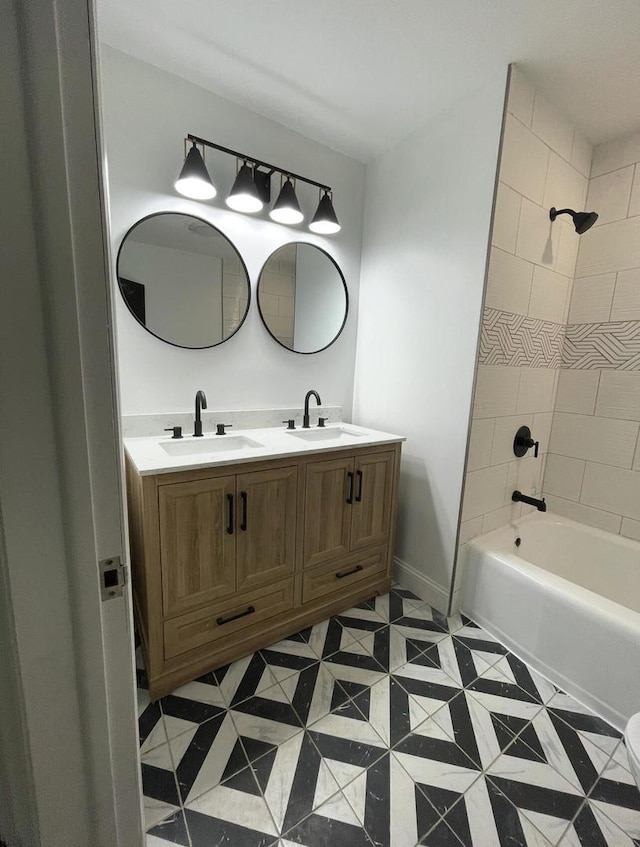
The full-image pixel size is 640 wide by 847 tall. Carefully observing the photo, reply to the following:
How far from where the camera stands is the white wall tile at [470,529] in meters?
1.82

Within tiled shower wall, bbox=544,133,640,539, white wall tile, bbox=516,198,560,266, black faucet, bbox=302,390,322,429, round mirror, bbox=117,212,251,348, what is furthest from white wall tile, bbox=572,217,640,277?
round mirror, bbox=117,212,251,348

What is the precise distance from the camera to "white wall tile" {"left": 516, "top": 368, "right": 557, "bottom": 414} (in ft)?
6.36

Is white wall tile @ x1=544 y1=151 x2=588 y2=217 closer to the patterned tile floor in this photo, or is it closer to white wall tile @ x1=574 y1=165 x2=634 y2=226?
white wall tile @ x1=574 y1=165 x2=634 y2=226

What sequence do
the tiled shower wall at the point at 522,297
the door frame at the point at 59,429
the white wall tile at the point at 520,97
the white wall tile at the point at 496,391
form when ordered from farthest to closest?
the white wall tile at the point at 496,391 → the tiled shower wall at the point at 522,297 → the white wall tile at the point at 520,97 → the door frame at the point at 59,429

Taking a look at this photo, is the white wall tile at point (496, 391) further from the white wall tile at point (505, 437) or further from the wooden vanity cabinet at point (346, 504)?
the wooden vanity cabinet at point (346, 504)

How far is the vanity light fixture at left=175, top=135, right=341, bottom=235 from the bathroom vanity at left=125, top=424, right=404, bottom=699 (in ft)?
3.76

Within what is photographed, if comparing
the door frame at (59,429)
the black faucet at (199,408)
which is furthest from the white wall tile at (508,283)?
the door frame at (59,429)

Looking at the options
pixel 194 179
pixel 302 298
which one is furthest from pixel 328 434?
pixel 194 179

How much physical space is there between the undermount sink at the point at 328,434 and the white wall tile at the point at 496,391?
2.07 ft

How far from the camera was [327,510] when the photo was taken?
1.69 meters

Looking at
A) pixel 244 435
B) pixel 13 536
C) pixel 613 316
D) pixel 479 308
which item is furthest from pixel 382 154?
pixel 13 536

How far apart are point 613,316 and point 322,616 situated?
220 centimetres

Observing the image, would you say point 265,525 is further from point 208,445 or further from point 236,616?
point 208,445

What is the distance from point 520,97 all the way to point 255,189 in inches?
48.0
